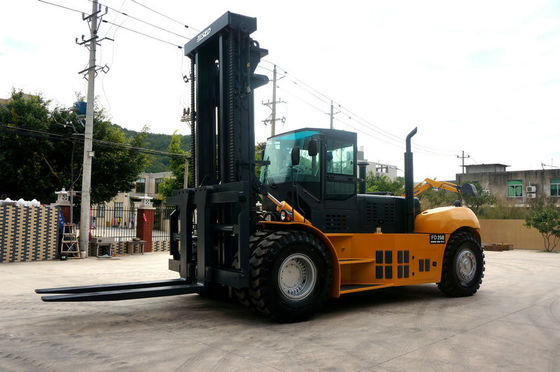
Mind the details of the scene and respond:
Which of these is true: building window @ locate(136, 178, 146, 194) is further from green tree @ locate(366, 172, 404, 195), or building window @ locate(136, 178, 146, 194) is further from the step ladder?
the step ladder

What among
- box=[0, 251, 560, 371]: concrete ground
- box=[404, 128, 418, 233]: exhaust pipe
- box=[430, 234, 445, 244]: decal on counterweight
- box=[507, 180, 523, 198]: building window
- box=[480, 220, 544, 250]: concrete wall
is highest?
box=[507, 180, 523, 198]: building window

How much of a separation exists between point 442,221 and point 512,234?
22.9m

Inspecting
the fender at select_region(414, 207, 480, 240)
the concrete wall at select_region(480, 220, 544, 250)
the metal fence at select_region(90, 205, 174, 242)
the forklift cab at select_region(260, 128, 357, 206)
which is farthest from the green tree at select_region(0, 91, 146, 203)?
the concrete wall at select_region(480, 220, 544, 250)

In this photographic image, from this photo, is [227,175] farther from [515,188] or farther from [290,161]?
[515,188]

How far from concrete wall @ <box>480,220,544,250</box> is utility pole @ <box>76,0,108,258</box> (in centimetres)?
2383

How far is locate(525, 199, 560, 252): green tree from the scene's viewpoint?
2542 centimetres

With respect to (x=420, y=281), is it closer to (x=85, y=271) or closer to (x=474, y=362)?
(x=474, y=362)

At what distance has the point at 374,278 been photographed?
7.85 meters

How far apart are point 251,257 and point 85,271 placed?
928cm

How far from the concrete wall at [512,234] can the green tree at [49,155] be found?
23.0 meters

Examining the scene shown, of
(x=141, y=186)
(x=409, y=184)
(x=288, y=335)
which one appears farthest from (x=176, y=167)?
(x=288, y=335)

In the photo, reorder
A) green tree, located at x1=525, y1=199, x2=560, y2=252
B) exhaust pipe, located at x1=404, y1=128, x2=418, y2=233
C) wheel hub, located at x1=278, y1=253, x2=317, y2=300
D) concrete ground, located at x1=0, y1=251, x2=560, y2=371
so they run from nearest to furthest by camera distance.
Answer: concrete ground, located at x1=0, y1=251, x2=560, y2=371
wheel hub, located at x1=278, y1=253, x2=317, y2=300
exhaust pipe, located at x1=404, y1=128, x2=418, y2=233
green tree, located at x1=525, y1=199, x2=560, y2=252

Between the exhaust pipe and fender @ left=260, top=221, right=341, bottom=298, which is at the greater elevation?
the exhaust pipe

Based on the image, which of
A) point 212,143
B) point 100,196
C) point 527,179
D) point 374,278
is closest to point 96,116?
point 100,196
